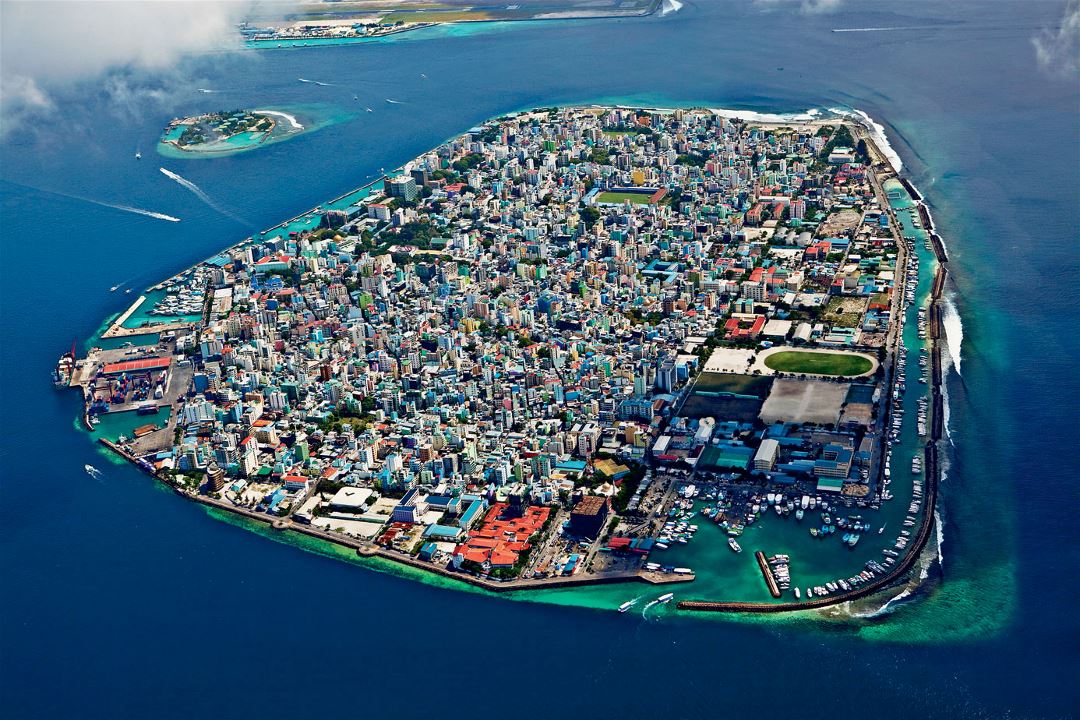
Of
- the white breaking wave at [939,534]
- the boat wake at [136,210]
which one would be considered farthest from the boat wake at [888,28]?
the white breaking wave at [939,534]

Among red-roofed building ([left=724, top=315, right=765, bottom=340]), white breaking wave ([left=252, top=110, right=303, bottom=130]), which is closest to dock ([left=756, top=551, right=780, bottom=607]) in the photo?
red-roofed building ([left=724, top=315, right=765, bottom=340])

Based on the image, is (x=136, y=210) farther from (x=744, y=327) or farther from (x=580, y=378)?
(x=744, y=327)

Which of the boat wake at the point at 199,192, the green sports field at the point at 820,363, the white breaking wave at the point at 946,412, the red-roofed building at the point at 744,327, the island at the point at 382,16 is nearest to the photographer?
the white breaking wave at the point at 946,412

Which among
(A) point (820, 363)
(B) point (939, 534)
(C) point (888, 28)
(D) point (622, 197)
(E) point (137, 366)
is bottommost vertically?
(D) point (622, 197)

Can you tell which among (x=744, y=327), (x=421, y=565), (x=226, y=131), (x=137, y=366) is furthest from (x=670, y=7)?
(x=421, y=565)

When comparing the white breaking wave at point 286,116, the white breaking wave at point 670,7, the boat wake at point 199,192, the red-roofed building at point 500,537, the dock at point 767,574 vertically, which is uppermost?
the dock at point 767,574

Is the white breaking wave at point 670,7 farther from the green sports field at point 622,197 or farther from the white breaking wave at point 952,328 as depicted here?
the white breaking wave at point 952,328

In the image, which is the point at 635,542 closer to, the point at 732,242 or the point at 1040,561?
the point at 1040,561
